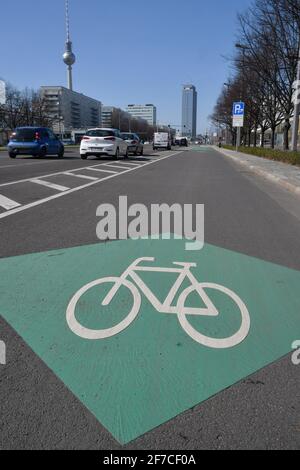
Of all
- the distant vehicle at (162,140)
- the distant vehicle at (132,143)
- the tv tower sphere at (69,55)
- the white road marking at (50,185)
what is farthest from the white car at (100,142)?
the tv tower sphere at (69,55)

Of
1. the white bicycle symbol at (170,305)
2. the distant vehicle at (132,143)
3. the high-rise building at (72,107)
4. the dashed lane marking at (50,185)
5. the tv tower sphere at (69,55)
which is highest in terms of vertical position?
the tv tower sphere at (69,55)

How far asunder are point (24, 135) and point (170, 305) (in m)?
20.4

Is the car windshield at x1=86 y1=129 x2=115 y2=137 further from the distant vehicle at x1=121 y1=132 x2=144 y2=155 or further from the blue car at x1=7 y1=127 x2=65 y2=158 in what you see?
the distant vehicle at x1=121 y1=132 x2=144 y2=155

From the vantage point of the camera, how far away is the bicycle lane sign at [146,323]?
95.6 inches

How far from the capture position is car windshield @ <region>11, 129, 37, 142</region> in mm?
21500

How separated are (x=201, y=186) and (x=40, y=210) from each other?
6157mm

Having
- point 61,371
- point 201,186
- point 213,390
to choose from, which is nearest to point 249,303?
point 213,390

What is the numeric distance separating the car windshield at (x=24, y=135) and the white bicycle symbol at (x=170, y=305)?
747 inches

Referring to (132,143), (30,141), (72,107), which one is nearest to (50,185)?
(30,141)

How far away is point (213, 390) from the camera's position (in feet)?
8.05

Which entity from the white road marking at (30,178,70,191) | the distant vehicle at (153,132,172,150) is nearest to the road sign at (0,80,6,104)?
the distant vehicle at (153,132,172,150)

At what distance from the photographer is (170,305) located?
3533mm

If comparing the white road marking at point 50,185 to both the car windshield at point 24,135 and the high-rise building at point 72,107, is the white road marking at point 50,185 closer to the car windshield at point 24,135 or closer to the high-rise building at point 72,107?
the car windshield at point 24,135
